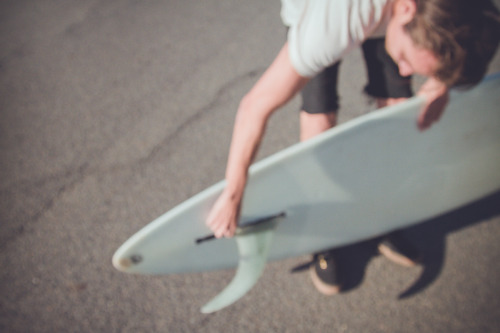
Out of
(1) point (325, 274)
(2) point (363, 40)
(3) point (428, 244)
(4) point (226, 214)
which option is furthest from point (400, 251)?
(2) point (363, 40)

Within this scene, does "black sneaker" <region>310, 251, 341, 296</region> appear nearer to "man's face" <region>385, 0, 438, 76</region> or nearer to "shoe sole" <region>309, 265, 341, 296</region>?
"shoe sole" <region>309, 265, 341, 296</region>

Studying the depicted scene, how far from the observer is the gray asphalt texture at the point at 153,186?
1.56 metres

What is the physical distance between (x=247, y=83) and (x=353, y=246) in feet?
4.94

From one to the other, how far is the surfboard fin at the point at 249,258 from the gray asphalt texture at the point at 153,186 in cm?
25

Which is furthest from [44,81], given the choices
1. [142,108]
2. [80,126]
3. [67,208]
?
[67,208]

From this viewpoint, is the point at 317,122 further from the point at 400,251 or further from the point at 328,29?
the point at 400,251

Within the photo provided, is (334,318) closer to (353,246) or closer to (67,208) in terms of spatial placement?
(353,246)

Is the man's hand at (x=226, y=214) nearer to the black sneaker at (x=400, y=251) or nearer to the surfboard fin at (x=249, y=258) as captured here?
the surfboard fin at (x=249, y=258)

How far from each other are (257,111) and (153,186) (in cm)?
129

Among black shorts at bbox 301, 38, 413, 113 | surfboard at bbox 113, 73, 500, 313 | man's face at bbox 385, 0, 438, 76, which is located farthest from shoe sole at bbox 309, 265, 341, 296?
man's face at bbox 385, 0, 438, 76

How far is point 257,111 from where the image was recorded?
1.02m

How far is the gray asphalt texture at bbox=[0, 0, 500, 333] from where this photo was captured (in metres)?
1.56

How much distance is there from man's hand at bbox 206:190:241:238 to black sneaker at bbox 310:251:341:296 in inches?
24.2

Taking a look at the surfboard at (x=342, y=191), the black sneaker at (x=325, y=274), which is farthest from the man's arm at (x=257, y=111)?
the black sneaker at (x=325, y=274)
